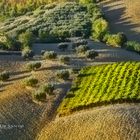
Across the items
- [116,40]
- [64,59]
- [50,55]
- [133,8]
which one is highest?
[50,55]

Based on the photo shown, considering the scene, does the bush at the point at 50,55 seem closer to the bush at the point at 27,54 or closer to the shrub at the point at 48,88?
the bush at the point at 27,54

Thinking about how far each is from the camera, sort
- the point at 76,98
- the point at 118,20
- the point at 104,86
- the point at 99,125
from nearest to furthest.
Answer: the point at 99,125 < the point at 76,98 < the point at 104,86 < the point at 118,20

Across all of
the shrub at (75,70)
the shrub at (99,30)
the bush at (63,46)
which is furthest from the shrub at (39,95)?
the shrub at (99,30)

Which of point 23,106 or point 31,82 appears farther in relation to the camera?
point 31,82

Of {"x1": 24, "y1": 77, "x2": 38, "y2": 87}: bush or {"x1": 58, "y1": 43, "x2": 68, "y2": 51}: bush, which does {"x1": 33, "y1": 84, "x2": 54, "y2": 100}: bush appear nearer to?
{"x1": 24, "y1": 77, "x2": 38, "y2": 87}: bush

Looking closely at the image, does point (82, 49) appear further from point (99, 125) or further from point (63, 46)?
point (99, 125)

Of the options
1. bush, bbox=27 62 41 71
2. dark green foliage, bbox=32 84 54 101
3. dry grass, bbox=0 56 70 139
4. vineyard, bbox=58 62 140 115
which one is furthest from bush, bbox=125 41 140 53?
dark green foliage, bbox=32 84 54 101

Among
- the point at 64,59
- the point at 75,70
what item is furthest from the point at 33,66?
the point at 75,70
